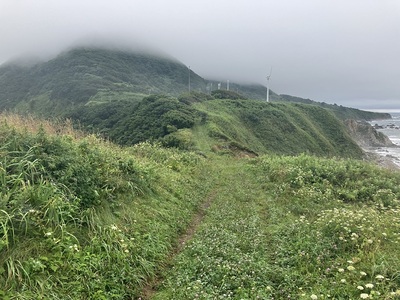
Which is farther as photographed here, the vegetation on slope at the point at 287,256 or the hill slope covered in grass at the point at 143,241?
the vegetation on slope at the point at 287,256

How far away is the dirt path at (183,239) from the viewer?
5984 mm

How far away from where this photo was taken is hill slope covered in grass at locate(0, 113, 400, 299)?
515cm

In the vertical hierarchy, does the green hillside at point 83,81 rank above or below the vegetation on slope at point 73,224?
above

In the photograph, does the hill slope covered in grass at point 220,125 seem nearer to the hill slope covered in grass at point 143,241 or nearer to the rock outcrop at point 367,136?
the rock outcrop at point 367,136

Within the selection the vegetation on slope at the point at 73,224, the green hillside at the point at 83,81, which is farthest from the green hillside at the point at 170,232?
the green hillside at the point at 83,81

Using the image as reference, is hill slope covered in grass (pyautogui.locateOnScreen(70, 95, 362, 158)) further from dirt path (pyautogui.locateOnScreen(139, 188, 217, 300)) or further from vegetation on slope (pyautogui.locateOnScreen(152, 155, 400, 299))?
vegetation on slope (pyautogui.locateOnScreen(152, 155, 400, 299))

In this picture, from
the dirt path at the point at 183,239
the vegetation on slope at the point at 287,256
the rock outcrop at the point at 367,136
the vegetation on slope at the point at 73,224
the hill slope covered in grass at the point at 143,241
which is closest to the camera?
the vegetation on slope at the point at 73,224

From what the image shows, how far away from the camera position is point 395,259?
18.5 ft

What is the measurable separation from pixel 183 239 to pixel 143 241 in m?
1.67

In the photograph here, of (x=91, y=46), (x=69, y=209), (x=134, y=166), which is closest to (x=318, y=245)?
(x=69, y=209)

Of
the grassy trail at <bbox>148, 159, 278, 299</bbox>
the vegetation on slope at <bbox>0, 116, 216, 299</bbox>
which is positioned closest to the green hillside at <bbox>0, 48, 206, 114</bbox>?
the grassy trail at <bbox>148, 159, 278, 299</bbox>

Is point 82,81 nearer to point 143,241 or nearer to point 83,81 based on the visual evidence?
point 83,81

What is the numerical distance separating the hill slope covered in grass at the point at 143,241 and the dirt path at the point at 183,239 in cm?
3

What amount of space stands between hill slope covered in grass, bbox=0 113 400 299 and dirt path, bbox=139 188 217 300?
3 cm
